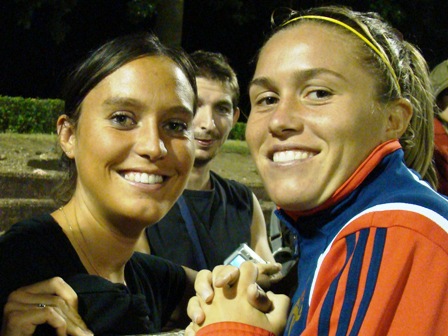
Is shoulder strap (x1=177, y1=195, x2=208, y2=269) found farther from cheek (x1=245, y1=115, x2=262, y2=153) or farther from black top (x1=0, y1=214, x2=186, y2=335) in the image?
cheek (x1=245, y1=115, x2=262, y2=153)

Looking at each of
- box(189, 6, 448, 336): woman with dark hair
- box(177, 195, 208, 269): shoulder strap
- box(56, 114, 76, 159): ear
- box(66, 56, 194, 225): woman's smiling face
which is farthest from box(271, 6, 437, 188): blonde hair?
box(177, 195, 208, 269): shoulder strap

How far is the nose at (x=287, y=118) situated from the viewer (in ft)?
4.90

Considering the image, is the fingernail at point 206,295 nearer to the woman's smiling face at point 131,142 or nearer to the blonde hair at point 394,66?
the woman's smiling face at point 131,142

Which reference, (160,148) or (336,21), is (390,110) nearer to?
(336,21)

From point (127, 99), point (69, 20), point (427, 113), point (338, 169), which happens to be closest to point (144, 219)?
point (127, 99)

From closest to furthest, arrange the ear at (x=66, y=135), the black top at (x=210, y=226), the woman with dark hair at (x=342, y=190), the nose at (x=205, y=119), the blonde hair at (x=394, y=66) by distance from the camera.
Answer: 1. the woman with dark hair at (x=342, y=190)
2. the blonde hair at (x=394, y=66)
3. the ear at (x=66, y=135)
4. the black top at (x=210, y=226)
5. the nose at (x=205, y=119)

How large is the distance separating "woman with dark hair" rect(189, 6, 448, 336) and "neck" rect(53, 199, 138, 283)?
49cm

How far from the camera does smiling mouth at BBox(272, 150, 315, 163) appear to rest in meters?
1.49

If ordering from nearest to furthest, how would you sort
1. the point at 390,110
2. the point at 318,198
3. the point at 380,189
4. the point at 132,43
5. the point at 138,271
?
the point at 380,189 < the point at 318,198 < the point at 390,110 < the point at 132,43 < the point at 138,271

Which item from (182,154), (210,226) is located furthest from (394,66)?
(210,226)

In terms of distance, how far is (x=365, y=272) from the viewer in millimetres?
1164

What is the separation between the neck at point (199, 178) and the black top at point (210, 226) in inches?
2.7

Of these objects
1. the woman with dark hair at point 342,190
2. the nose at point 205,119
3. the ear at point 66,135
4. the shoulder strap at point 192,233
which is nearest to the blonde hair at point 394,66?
the woman with dark hair at point 342,190

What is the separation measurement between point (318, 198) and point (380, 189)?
0.53 feet
